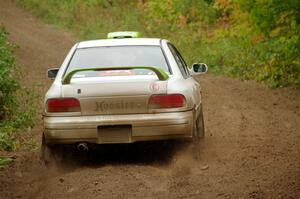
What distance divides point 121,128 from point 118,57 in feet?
3.93

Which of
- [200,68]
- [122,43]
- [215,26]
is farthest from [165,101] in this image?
[215,26]

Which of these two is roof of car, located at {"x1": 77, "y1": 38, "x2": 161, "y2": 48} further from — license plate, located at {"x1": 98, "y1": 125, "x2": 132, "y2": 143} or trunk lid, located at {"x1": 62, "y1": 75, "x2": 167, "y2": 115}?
license plate, located at {"x1": 98, "y1": 125, "x2": 132, "y2": 143}

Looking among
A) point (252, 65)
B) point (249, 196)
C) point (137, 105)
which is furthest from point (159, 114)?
point (252, 65)

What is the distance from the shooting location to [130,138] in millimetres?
7461

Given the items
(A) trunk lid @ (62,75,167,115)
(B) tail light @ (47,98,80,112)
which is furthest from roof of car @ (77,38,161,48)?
(B) tail light @ (47,98,80,112)

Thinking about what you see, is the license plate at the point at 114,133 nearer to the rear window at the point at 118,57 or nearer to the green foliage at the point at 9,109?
the rear window at the point at 118,57

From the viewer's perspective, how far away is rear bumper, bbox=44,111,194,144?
7.40 meters

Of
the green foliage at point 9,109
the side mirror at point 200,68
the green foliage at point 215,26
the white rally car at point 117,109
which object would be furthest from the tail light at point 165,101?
the green foliage at point 215,26

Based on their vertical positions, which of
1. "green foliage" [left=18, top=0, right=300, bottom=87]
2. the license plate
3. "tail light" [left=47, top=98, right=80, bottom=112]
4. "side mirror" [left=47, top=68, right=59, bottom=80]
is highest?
"tail light" [left=47, top=98, right=80, bottom=112]

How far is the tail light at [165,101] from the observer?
7.42 m

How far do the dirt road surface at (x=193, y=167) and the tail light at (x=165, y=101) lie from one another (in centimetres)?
65

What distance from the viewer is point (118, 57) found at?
27.1 feet

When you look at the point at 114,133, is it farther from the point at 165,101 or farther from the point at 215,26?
the point at 215,26

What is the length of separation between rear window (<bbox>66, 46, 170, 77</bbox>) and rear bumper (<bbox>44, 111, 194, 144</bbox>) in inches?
32.9
